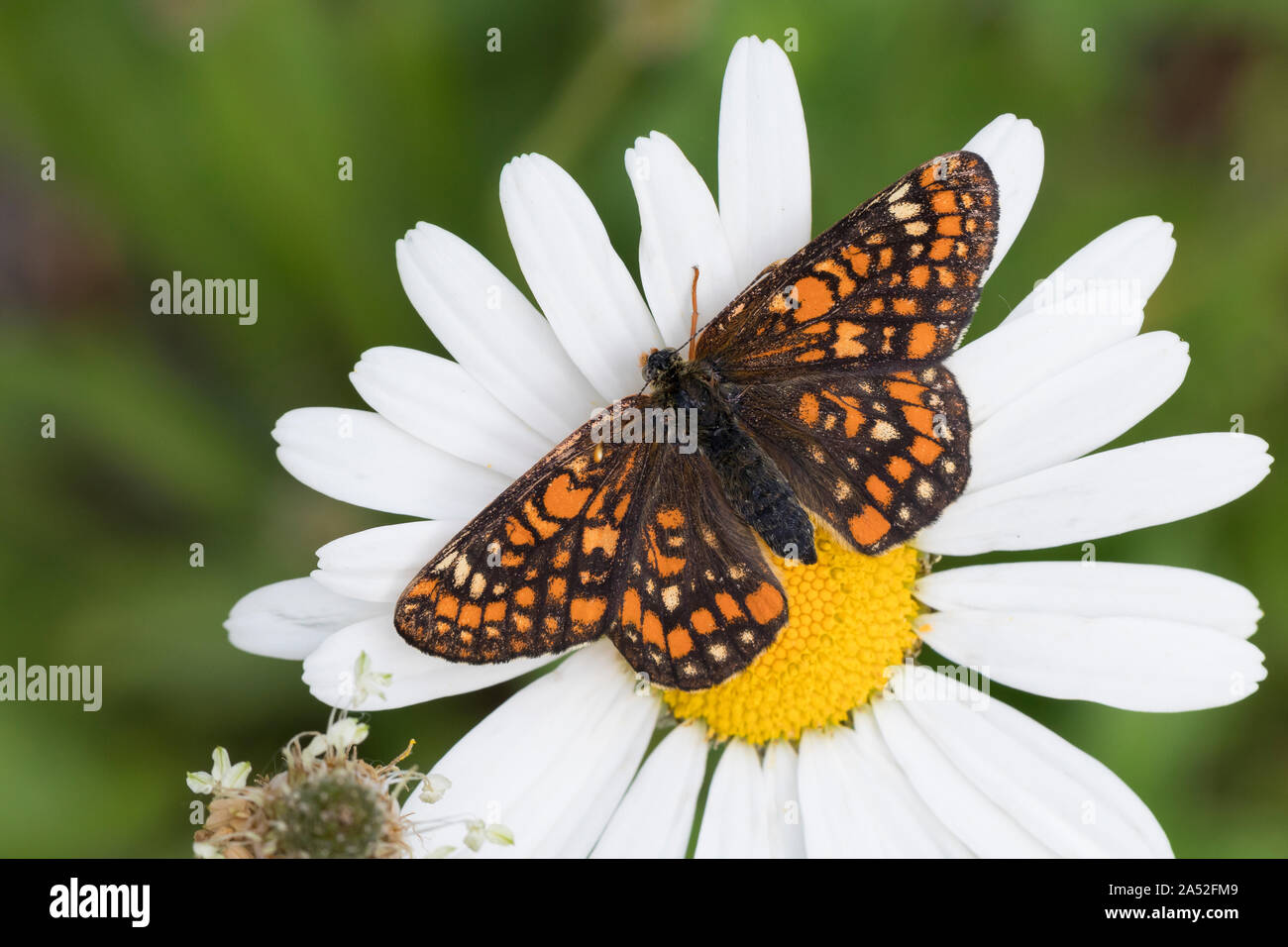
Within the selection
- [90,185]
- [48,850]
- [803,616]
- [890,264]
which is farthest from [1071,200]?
[48,850]

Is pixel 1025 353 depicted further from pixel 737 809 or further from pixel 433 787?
pixel 433 787

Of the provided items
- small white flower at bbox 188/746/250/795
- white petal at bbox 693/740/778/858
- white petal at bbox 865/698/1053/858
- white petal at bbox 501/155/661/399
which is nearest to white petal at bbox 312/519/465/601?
small white flower at bbox 188/746/250/795

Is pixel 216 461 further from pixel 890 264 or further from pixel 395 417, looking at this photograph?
pixel 890 264

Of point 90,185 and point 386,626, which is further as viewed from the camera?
point 90,185

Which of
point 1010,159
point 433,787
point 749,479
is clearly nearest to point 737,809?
point 433,787

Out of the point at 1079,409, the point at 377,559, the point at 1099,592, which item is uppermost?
the point at 1079,409

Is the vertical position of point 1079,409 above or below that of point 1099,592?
above

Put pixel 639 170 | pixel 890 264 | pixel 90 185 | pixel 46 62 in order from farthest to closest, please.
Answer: pixel 90 185 → pixel 46 62 → pixel 639 170 → pixel 890 264
